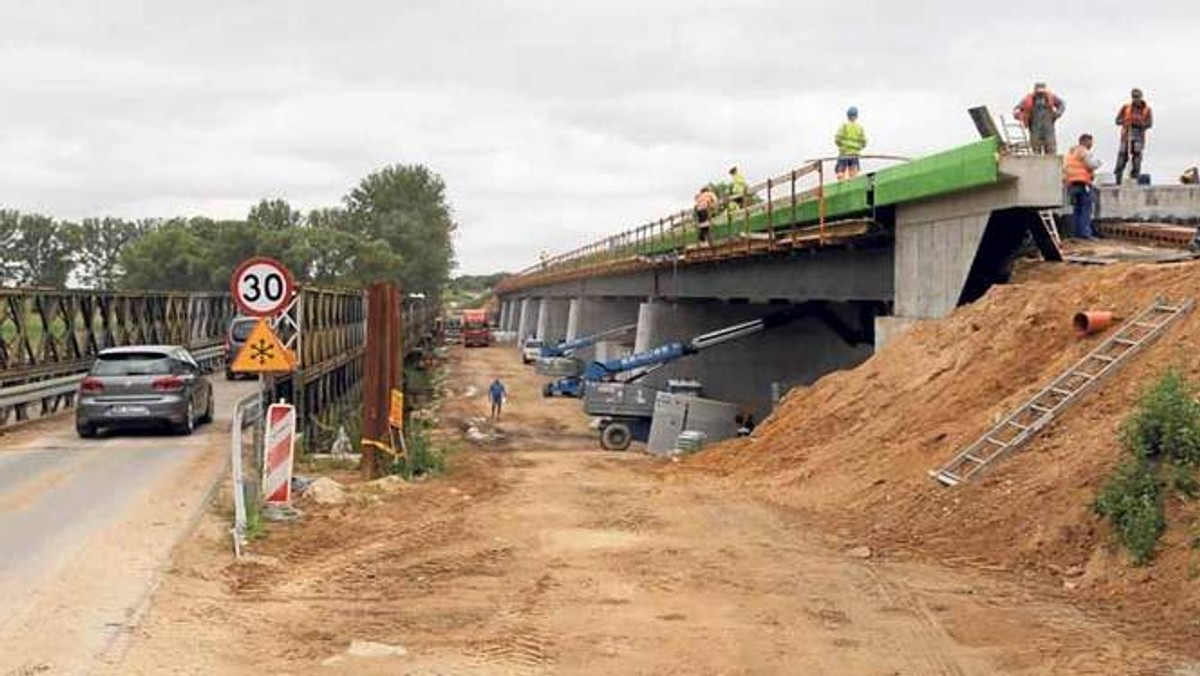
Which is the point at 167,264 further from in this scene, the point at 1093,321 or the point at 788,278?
the point at 1093,321

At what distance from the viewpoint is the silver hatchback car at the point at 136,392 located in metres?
20.5

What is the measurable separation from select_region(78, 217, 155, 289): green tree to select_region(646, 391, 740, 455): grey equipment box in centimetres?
14068

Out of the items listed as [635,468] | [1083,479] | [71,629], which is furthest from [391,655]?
[635,468]

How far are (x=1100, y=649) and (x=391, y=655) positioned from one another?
4806mm

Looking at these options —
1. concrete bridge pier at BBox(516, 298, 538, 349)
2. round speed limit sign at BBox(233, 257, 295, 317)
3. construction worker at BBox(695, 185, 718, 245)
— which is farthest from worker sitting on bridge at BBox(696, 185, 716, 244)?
concrete bridge pier at BBox(516, 298, 538, 349)

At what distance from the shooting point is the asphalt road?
8266 mm

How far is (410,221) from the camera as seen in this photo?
121m

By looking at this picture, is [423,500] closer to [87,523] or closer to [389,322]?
[389,322]

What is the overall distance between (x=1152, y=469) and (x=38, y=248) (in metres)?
157

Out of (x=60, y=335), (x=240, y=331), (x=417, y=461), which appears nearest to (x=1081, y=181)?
(x=417, y=461)

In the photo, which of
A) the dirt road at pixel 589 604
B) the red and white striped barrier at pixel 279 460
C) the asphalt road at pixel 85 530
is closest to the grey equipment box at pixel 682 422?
the asphalt road at pixel 85 530

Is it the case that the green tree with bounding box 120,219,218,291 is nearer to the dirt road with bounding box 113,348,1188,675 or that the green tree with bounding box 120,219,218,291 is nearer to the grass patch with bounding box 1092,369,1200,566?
the dirt road with bounding box 113,348,1188,675

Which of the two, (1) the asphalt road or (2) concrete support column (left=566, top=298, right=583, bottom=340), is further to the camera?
(2) concrete support column (left=566, top=298, right=583, bottom=340)

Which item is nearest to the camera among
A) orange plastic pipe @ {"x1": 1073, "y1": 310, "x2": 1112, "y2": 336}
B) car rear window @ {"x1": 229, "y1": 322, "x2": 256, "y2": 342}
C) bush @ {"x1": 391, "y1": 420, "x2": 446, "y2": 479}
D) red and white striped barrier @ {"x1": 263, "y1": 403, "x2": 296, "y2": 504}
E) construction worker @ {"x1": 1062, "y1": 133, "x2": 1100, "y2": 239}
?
red and white striped barrier @ {"x1": 263, "y1": 403, "x2": 296, "y2": 504}
